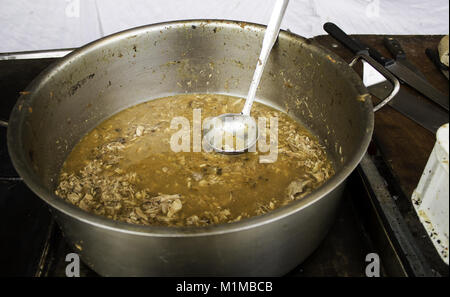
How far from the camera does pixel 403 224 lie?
103 centimetres

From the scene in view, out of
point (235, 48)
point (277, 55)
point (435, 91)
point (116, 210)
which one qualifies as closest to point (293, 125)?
point (277, 55)

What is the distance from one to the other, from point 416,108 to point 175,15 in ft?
4.94

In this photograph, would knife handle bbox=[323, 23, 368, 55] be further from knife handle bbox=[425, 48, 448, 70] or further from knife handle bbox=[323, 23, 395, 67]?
knife handle bbox=[425, 48, 448, 70]

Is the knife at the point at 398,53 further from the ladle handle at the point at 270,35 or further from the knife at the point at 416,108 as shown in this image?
the ladle handle at the point at 270,35

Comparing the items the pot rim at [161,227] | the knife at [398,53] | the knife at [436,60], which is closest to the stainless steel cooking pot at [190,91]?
the pot rim at [161,227]

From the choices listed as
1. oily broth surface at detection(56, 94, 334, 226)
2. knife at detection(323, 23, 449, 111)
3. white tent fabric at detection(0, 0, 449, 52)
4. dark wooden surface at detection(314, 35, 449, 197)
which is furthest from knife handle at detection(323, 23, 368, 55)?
white tent fabric at detection(0, 0, 449, 52)

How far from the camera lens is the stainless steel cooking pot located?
80 cm

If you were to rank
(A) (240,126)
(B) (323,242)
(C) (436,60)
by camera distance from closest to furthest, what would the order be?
(B) (323,242) < (A) (240,126) < (C) (436,60)

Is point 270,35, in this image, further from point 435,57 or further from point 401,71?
point 435,57

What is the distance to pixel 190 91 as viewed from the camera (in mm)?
1672

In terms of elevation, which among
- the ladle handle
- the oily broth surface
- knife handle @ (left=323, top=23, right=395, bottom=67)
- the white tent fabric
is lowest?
the oily broth surface

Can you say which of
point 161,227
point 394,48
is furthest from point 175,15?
point 161,227

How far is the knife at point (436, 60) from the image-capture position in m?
1.50

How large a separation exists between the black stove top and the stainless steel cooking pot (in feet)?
0.28
